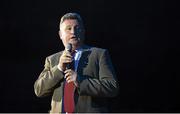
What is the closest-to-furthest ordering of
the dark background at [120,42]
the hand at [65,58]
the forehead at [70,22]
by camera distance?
the hand at [65,58] < the forehead at [70,22] < the dark background at [120,42]

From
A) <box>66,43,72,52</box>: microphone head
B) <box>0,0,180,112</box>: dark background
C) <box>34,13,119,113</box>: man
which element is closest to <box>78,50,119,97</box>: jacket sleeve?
<box>34,13,119,113</box>: man

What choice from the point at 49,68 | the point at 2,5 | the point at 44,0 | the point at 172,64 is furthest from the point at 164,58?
the point at 49,68

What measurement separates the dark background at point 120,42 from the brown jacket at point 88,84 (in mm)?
2347

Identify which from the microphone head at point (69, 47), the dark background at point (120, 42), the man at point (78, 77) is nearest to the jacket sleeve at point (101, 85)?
the man at point (78, 77)

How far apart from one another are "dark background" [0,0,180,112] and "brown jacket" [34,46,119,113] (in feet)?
7.70

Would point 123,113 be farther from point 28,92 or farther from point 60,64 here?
point 60,64

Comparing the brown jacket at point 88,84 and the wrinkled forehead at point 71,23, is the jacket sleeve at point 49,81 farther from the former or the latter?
the wrinkled forehead at point 71,23

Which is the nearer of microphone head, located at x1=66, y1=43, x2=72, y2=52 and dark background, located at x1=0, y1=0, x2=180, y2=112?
microphone head, located at x1=66, y1=43, x2=72, y2=52

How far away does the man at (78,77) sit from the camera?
5.05ft

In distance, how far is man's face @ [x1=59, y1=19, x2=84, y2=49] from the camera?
5.20ft

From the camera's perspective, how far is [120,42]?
408 centimetres

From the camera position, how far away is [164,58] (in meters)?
4.13

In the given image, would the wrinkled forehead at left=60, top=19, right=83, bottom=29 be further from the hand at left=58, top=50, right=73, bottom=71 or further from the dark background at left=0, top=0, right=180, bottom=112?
the dark background at left=0, top=0, right=180, bottom=112

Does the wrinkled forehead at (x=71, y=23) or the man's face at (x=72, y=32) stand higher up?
the wrinkled forehead at (x=71, y=23)
